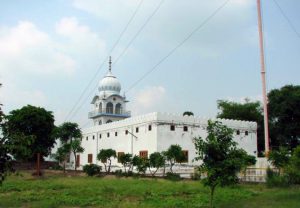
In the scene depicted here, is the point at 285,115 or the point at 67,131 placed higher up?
the point at 285,115

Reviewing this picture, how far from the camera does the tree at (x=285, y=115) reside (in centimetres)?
3697

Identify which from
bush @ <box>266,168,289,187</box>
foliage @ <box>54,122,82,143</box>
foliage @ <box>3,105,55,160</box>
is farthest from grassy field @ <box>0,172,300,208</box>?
foliage @ <box>54,122,82,143</box>

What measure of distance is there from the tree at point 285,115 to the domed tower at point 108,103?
63.9 feet

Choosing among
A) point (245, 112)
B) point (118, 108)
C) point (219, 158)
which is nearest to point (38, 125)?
point (118, 108)

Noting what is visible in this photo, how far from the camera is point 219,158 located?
13.2 meters

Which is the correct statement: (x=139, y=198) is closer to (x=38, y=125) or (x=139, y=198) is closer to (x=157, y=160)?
(x=157, y=160)

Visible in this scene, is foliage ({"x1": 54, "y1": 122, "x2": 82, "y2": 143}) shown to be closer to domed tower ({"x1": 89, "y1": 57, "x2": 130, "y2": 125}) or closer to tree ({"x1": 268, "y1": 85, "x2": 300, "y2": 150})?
domed tower ({"x1": 89, "y1": 57, "x2": 130, "y2": 125})

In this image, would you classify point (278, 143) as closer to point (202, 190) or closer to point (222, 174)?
point (202, 190)

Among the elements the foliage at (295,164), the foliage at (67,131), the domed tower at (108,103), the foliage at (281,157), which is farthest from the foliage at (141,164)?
the domed tower at (108,103)

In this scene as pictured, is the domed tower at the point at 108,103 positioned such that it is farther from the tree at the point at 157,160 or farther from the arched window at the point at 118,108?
the tree at the point at 157,160

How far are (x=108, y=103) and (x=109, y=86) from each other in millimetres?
2483

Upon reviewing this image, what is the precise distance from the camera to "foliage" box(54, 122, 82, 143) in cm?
4131

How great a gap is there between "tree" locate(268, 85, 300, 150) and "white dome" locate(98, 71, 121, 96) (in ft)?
67.3

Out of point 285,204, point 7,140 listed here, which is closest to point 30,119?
point 285,204
